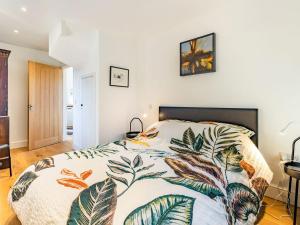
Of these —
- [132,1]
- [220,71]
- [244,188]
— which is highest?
[132,1]

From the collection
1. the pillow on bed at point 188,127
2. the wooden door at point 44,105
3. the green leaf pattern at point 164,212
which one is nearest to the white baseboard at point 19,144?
the wooden door at point 44,105

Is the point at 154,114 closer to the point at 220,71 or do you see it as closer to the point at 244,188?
the point at 220,71

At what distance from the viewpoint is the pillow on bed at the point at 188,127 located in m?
2.11

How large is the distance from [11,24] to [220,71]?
3616mm

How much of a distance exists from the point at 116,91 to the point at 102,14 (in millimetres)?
1303

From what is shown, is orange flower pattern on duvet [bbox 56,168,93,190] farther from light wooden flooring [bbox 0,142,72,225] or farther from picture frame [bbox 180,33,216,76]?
picture frame [bbox 180,33,216,76]

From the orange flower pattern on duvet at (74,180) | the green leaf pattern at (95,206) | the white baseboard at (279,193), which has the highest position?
the orange flower pattern on duvet at (74,180)

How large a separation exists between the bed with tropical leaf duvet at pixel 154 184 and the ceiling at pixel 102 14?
5.52 ft

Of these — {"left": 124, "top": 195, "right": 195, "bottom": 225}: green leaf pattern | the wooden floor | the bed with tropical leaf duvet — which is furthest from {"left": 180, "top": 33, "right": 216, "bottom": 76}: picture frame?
{"left": 124, "top": 195, "right": 195, "bottom": 225}: green leaf pattern

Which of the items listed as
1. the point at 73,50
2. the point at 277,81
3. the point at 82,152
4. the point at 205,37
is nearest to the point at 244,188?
the point at 277,81

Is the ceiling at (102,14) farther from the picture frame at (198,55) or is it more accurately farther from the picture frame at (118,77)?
the picture frame at (118,77)

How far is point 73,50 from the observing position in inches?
138

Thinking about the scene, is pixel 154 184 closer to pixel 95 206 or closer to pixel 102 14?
pixel 95 206

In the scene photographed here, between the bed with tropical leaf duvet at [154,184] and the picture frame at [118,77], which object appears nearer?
the bed with tropical leaf duvet at [154,184]
